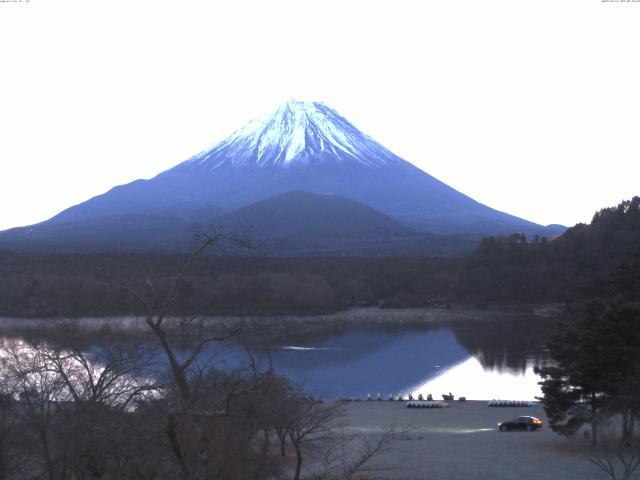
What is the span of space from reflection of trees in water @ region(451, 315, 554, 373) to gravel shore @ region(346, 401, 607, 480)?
5.53 meters

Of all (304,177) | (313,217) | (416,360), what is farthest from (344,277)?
(304,177)

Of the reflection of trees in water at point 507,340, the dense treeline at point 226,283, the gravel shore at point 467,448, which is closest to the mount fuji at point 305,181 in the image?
the dense treeline at point 226,283

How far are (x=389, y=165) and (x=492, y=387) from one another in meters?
55.6

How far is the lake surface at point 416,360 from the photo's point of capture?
15.5m

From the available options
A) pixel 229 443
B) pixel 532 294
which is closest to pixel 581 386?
pixel 229 443

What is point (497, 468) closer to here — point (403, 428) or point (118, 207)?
point (403, 428)

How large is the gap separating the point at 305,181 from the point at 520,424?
56.3 m

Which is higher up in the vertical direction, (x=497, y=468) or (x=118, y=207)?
(x=118, y=207)

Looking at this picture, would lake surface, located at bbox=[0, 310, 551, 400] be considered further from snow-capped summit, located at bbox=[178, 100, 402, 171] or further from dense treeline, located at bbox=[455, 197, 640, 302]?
snow-capped summit, located at bbox=[178, 100, 402, 171]

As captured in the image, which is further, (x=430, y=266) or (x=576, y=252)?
(x=430, y=266)

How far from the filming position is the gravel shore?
8406mm

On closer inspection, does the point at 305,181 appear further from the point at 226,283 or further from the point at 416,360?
the point at 416,360

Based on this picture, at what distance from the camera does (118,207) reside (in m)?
64.0

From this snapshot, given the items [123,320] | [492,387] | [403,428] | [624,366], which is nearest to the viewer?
[624,366]
